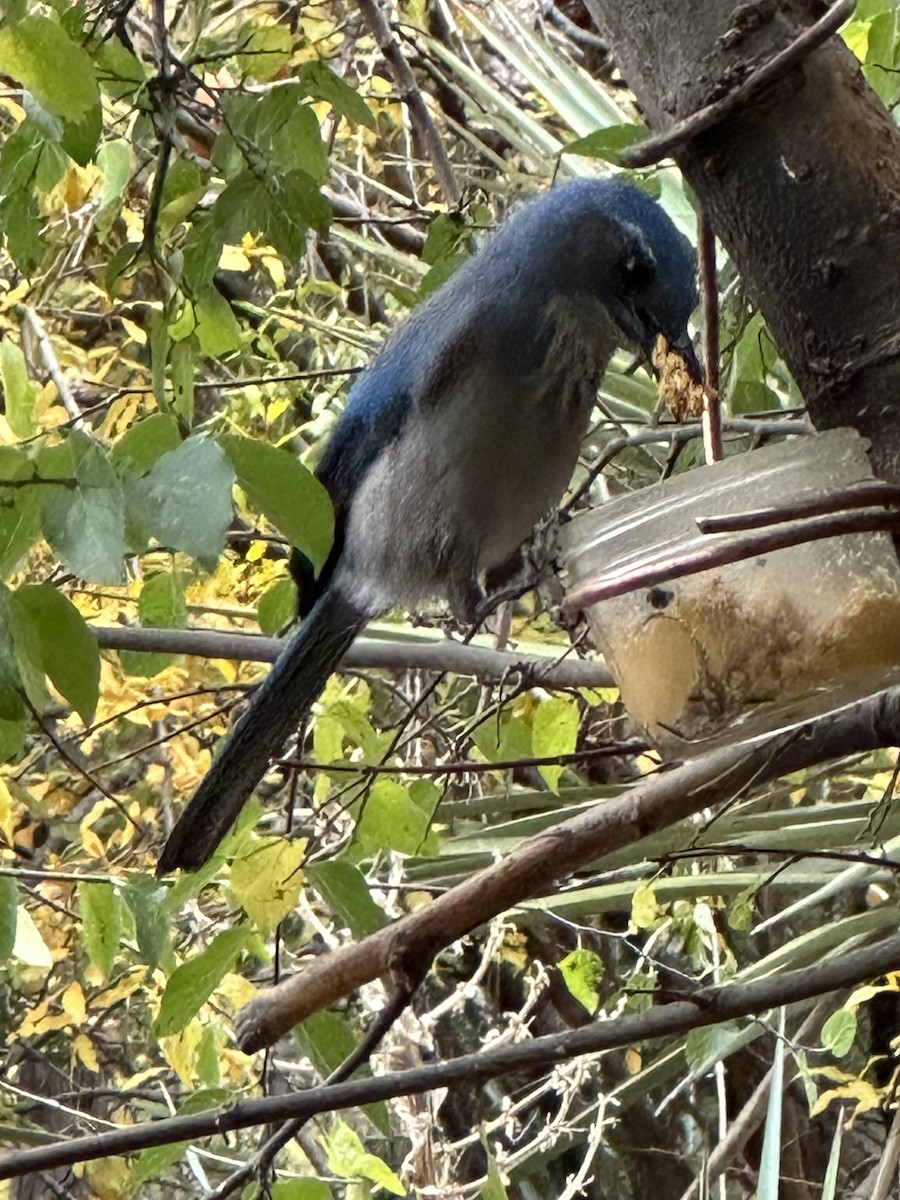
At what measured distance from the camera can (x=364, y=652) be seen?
1169mm

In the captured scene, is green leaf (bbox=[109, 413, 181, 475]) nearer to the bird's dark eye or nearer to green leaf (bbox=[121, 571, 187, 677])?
green leaf (bbox=[121, 571, 187, 677])

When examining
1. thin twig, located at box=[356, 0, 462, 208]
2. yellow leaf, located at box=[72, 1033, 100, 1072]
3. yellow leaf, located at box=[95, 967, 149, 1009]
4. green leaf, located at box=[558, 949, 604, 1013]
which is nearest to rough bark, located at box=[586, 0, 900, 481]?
thin twig, located at box=[356, 0, 462, 208]

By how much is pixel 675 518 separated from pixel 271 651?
568 mm

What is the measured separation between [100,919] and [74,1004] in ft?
3.44

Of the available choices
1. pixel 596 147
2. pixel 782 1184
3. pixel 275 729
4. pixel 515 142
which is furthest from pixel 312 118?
pixel 782 1184

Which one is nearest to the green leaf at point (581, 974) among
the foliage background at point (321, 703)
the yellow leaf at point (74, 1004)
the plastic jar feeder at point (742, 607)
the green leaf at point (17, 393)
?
the foliage background at point (321, 703)

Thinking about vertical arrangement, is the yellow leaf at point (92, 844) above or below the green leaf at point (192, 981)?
below

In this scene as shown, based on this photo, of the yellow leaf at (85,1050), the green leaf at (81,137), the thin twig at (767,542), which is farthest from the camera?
the yellow leaf at (85,1050)

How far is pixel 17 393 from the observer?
2.77 feet

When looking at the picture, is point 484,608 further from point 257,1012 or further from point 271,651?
point 257,1012

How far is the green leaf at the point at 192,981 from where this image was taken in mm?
782

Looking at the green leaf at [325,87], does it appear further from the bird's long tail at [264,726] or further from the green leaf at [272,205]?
the bird's long tail at [264,726]

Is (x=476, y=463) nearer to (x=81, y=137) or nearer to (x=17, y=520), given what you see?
(x=81, y=137)

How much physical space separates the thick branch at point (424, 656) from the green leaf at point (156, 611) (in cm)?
1
